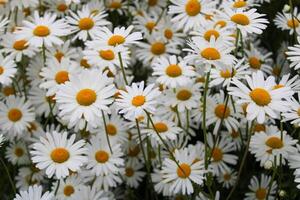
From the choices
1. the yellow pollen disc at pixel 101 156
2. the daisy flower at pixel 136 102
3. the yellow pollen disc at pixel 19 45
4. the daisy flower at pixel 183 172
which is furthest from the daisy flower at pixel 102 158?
the yellow pollen disc at pixel 19 45

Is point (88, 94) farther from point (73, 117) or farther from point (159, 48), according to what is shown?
point (159, 48)

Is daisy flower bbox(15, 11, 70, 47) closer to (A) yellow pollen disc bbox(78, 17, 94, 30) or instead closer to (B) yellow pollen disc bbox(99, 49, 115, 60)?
(A) yellow pollen disc bbox(78, 17, 94, 30)

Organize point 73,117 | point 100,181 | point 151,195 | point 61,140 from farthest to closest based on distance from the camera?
point 151,195
point 100,181
point 61,140
point 73,117

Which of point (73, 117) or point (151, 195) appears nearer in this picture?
point (73, 117)

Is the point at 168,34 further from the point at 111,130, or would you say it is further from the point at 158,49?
the point at 111,130

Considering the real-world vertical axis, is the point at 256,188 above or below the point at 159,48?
below

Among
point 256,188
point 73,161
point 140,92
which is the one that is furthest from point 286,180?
point 73,161

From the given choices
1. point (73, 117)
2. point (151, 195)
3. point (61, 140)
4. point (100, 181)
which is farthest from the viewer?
point (151, 195)

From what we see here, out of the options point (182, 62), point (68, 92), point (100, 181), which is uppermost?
point (182, 62)
